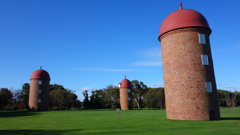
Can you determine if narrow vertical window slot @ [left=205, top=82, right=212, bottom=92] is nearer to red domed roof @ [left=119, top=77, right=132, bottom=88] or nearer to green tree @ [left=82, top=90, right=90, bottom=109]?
red domed roof @ [left=119, top=77, right=132, bottom=88]

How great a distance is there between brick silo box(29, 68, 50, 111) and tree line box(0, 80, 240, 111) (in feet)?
40.1

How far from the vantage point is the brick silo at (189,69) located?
18.5m

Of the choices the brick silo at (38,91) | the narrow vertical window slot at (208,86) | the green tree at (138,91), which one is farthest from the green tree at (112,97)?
the narrow vertical window slot at (208,86)

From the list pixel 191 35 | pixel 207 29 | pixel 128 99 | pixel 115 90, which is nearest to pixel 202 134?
pixel 191 35

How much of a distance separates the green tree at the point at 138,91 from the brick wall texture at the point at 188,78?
171ft

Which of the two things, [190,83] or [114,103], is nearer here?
[190,83]

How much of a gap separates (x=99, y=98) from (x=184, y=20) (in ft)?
187

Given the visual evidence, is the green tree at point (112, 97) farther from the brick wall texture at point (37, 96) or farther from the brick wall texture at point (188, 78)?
the brick wall texture at point (188, 78)

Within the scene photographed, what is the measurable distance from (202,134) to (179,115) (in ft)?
26.4

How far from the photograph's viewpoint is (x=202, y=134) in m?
10.9

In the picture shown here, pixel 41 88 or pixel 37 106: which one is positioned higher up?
pixel 41 88

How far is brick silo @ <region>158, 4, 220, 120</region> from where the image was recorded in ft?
60.6

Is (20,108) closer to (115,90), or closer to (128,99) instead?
(115,90)

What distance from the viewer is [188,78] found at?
61.9ft
